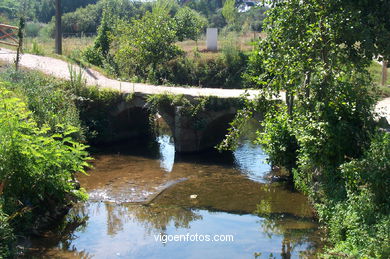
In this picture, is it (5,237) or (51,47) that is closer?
(5,237)

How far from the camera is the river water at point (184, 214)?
9109mm

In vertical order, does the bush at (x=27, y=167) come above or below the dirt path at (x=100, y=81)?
below

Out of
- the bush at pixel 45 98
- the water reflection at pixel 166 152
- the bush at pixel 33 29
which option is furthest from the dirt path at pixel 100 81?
the bush at pixel 33 29

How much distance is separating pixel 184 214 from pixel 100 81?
31.7ft

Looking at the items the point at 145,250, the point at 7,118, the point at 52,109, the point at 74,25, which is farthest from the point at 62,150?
the point at 74,25

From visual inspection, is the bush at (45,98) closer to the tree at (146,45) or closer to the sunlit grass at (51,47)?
the tree at (146,45)

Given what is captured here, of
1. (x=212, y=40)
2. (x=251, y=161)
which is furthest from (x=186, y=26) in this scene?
(x=251, y=161)

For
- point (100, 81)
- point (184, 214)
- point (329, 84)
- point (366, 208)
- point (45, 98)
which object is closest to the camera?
point (366, 208)

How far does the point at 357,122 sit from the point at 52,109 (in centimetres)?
850

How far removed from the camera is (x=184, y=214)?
431 inches

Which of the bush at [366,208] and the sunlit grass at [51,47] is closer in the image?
the bush at [366,208]

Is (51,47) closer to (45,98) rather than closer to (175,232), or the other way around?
(45,98)

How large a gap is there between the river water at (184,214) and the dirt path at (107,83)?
221 centimetres

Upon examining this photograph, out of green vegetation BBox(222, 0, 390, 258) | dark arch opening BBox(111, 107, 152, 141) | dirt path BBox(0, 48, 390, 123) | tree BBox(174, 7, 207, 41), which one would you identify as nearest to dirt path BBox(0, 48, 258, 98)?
dirt path BBox(0, 48, 390, 123)
